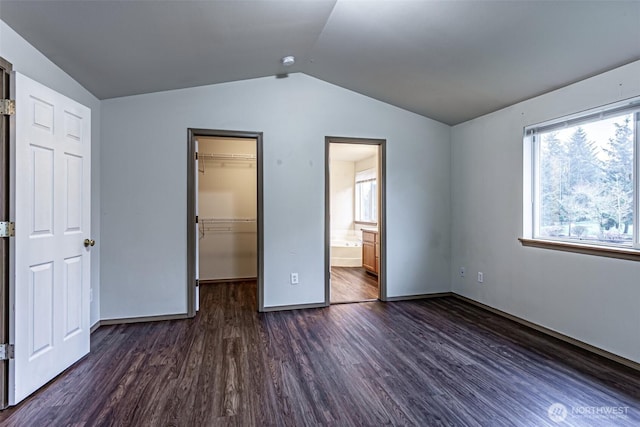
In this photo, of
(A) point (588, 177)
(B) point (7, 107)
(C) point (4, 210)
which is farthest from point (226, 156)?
(A) point (588, 177)

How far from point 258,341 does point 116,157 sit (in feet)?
7.94

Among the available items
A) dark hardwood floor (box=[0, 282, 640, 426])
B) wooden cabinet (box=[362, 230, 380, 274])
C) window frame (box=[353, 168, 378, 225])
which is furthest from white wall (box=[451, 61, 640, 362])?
window frame (box=[353, 168, 378, 225])

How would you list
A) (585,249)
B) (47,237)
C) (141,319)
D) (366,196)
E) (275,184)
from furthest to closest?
(366,196) < (275,184) < (141,319) < (585,249) < (47,237)

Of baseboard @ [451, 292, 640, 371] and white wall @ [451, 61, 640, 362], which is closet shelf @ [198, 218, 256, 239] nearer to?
white wall @ [451, 61, 640, 362]

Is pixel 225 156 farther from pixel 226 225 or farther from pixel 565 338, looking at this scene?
pixel 565 338

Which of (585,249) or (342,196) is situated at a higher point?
(342,196)

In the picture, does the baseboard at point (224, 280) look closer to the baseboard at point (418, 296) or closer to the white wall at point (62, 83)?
the white wall at point (62, 83)

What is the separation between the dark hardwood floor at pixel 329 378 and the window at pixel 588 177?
1.03 metres

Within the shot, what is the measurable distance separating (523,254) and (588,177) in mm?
969

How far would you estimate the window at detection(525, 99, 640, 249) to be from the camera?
256 cm

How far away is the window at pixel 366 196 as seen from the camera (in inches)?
280

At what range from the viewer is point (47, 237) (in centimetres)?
227

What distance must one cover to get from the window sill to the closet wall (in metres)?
3.99

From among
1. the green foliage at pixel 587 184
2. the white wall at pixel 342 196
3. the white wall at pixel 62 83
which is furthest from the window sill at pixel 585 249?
the white wall at pixel 342 196
